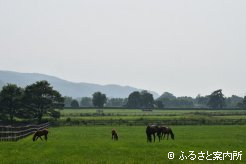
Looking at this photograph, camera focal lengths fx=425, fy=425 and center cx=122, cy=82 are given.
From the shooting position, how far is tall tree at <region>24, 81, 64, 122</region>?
92250 millimetres

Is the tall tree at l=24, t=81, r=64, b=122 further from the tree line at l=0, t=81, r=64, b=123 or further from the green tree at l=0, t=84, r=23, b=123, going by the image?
the green tree at l=0, t=84, r=23, b=123

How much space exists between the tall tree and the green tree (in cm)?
172

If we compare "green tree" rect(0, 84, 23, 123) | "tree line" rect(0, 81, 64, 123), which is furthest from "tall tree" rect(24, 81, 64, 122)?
"green tree" rect(0, 84, 23, 123)

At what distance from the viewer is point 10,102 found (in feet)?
297

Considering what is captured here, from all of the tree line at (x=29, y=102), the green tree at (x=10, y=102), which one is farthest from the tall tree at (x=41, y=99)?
the green tree at (x=10, y=102)

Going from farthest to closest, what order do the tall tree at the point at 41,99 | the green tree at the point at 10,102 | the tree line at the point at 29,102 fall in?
the tall tree at the point at 41,99
the tree line at the point at 29,102
the green tree at the point at 10,102

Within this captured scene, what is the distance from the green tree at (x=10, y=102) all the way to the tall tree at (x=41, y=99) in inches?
67.9

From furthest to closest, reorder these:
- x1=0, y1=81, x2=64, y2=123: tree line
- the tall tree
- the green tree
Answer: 1. the tall tree
2. x1=0, y1=81, x2=64, y2=123: tree line
3. the green tree

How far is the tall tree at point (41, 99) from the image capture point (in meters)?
92.2

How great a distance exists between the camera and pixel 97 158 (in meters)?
21.7

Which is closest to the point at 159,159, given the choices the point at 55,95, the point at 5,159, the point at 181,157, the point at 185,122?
the point at 181,157

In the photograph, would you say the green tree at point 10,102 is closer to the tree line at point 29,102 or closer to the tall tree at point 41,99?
the tree line at point 29,102

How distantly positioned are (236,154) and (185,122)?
66865mm

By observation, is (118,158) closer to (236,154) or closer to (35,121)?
(236,154)
